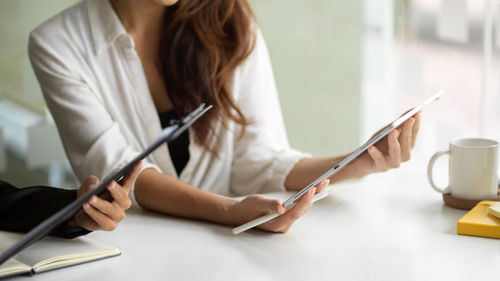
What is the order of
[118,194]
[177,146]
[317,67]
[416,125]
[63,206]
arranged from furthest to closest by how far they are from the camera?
1. [317,67]
2. [177,146]
3. [416,125]
4. [63,206]
5. [118,194]

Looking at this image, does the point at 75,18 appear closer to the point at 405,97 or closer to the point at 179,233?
the point at 179,233

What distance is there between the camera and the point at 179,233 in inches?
46.5

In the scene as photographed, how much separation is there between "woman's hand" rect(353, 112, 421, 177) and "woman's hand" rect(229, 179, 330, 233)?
208mm

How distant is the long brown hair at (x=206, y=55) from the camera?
1.70 meters

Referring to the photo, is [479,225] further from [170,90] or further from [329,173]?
[170,90]

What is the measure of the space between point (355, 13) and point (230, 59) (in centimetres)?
138

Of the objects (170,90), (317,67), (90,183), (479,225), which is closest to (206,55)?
(170,90)

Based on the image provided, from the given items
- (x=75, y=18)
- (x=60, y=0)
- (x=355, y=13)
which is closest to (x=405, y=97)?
(x=355, y=13)

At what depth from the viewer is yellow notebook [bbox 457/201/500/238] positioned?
1.12 meters

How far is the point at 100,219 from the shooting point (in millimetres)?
1073

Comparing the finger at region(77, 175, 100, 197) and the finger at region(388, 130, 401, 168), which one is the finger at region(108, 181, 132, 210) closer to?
the finger at region(77, 175, 100, 197)

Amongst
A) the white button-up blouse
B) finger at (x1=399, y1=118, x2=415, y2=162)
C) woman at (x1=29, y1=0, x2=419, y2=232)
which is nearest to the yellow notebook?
finger at (x1=399, y1=118, x2=415, y2=162)

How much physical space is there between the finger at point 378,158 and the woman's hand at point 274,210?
0.63ft

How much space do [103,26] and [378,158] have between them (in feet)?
2.62
